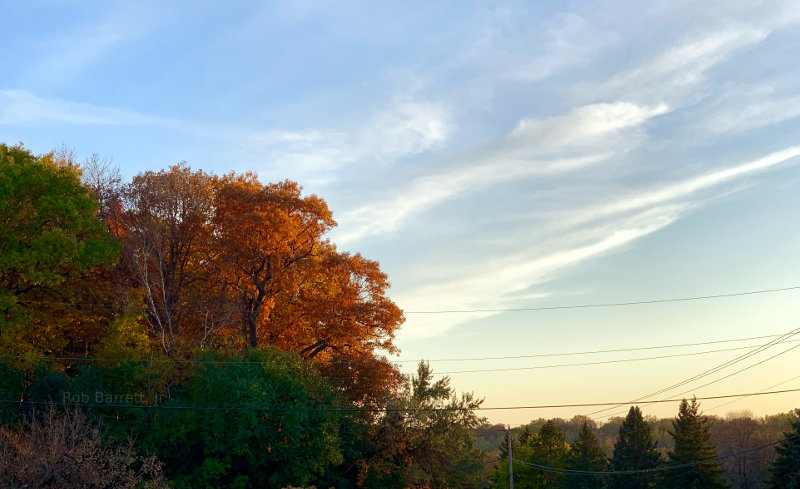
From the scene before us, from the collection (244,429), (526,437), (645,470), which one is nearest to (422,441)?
(244,429)

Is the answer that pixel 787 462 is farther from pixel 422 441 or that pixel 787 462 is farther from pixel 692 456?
pixel 422 441

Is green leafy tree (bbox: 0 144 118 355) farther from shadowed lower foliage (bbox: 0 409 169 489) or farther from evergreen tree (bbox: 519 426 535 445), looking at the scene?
evergreen tree (bbox: 519 426 535 445)

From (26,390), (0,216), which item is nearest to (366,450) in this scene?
(26,390)

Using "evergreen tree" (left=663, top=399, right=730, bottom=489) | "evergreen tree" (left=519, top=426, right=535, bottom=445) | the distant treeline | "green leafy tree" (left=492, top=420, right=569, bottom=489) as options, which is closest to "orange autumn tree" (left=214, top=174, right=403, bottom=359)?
the distant treeline

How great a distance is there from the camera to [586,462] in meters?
78.3

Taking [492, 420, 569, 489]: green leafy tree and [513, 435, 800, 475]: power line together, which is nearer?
[513, 435, 800, 475]: power line

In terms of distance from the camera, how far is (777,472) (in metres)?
53.2

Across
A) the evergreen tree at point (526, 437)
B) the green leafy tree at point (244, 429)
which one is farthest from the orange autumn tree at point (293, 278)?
the evergreen tree at point (526, 437)

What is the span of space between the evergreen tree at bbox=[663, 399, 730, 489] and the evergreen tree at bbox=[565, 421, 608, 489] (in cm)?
1416

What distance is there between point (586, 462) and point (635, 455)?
26.0ft

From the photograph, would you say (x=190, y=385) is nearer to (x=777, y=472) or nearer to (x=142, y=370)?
(x=142, y=370)

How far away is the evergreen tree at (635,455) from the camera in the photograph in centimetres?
7025

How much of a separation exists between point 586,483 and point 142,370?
50732 millimetres

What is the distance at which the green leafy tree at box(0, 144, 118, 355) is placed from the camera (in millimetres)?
44562
